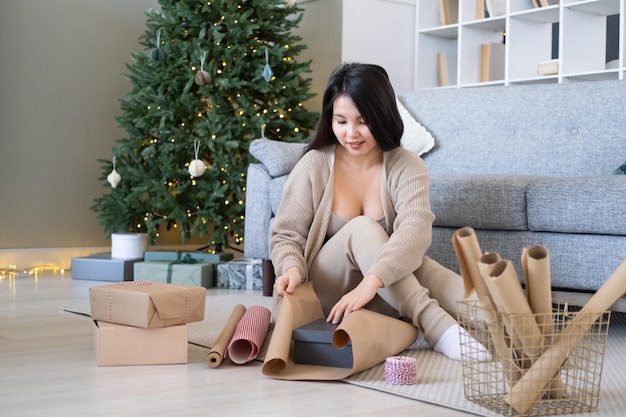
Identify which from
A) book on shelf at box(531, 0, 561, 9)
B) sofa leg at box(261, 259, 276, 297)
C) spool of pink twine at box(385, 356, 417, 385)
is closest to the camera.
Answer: spool of pink twine at box(385, 356, 417, 385)

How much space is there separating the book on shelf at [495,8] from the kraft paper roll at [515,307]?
13.1 feet

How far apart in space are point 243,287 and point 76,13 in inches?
77.8

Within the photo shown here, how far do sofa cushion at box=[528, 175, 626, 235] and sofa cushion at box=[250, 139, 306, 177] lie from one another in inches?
39.0

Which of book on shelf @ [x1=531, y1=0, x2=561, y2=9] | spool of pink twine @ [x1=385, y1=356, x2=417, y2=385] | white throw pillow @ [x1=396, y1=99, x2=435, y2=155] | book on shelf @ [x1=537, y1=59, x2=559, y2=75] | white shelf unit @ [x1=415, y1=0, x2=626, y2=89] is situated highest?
book on shelf @ [x1=531, y1=0, x2=561, y2=9]

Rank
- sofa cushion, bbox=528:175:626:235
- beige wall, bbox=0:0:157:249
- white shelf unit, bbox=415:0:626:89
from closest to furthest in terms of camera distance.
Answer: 1. sofa cushion, bbox=528:175:626:235
2. beige wall, bbox=0:0:157:249
3. white shelf unit, bbox=415:0:626:89

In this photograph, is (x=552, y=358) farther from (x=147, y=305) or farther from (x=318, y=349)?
(x=147, y=305)

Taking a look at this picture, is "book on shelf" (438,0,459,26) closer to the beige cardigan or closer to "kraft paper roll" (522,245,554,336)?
the beige cardigan

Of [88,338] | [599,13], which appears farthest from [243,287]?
[599,13]

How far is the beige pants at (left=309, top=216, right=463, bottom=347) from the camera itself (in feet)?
7.10

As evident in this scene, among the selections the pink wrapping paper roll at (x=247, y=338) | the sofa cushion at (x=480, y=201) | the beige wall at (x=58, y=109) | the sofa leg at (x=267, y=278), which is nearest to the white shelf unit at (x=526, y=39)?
the beige wall at (x=58, y=109)

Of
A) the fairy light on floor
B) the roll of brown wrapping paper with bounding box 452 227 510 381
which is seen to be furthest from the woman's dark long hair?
the fairy light on floor

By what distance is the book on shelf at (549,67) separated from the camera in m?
4.85

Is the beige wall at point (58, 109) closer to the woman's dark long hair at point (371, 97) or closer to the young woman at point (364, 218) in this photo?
the young woman at point (364, 218)

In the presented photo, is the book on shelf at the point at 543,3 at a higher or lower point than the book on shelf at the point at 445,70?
higher
